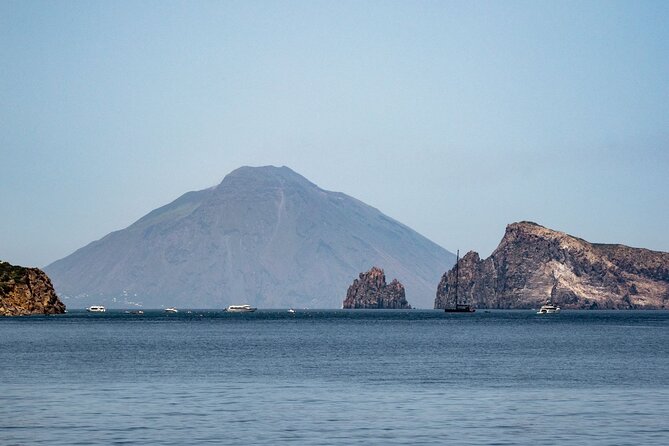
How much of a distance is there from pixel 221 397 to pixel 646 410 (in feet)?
96.9

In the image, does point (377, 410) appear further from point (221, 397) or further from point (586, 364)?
point (586, 364)

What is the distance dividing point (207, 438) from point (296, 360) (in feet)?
225

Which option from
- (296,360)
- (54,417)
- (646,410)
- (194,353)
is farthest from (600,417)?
(194,353)

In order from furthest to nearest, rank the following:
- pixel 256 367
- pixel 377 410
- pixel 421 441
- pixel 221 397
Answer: pixel 256 367
pixel 221 397
pixel 377 410
pixel 421 441

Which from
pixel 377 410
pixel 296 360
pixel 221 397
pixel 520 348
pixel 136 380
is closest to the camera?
pixel 377 410

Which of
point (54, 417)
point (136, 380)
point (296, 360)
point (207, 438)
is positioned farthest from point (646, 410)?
point (296, 360)

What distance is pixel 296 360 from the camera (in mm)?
123125

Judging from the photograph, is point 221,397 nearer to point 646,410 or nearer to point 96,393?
point 96,393

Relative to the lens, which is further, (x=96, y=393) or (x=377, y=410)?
(x=96, y=393)

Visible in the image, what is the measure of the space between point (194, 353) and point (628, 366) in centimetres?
5752

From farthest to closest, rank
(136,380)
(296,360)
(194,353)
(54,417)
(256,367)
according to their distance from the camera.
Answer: (194,353), (296,360), (256,367), (136,380), (54,417)

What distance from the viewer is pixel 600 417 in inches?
2505

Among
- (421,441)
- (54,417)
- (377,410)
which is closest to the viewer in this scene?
(421,441)

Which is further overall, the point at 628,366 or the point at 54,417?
the point at 628,366
